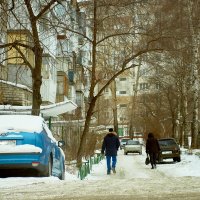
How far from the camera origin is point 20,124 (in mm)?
12617

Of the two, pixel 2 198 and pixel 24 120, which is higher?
pixel 24 120

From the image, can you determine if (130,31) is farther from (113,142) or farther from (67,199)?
(67,199)

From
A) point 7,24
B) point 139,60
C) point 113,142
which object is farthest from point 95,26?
point 7,24

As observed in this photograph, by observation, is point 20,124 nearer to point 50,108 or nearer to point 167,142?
point 50,108

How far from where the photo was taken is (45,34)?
21312mm

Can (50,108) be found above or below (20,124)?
above

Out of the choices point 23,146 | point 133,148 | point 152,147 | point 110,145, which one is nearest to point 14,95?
point 152,147

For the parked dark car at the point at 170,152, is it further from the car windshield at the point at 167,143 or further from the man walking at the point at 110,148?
the man walking at the point at 110,148

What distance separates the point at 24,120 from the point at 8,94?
18.9m

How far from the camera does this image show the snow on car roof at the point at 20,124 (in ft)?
40.9

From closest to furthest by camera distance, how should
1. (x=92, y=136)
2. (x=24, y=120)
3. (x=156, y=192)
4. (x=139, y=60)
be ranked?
(x=156, y=192) < (x=24, y=120) < (x=139, y=60) < (x=92, y=136)

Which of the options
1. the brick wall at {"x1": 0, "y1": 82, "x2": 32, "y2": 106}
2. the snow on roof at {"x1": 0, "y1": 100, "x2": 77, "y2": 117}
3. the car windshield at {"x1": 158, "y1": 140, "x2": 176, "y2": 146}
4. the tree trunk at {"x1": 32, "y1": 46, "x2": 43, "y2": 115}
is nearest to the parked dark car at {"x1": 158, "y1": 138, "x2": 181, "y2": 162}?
the car windshield at {"x1": 158, "y1": 140, "x2": 176, "y2": 146}

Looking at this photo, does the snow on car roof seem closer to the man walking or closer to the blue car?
the blue car

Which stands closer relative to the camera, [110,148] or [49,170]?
[49,170]
